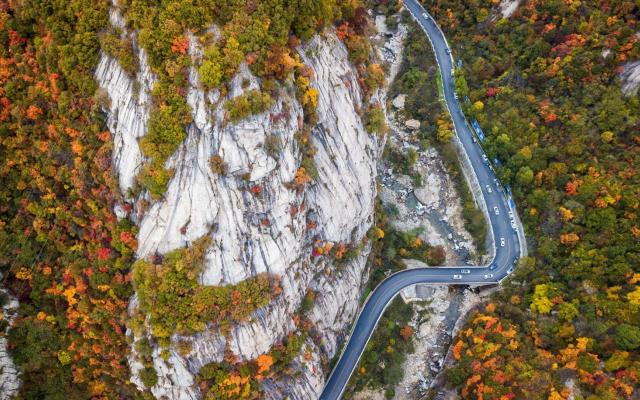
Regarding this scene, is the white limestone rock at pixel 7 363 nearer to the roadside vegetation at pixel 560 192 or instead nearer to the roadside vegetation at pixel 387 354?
the roadside vegetation at pixel 387 354

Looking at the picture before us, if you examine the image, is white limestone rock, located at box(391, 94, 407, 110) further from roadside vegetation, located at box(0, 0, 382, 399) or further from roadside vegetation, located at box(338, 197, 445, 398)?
roadside vegetation, located at box(0, 0, 382, 399)

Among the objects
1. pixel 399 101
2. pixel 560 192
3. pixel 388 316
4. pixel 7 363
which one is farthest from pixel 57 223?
pixel 560 192

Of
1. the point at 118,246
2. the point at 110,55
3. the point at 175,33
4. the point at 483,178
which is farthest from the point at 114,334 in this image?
the point at 483,178

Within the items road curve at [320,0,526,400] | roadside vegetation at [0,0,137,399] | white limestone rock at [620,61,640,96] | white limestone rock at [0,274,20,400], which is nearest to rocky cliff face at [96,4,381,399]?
roadside vegetation at [0,0,137,399]

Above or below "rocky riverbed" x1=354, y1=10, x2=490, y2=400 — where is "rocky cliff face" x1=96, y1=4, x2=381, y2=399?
above

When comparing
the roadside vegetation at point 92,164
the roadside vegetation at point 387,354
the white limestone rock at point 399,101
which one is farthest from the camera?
the white limestone rock at point 399,101

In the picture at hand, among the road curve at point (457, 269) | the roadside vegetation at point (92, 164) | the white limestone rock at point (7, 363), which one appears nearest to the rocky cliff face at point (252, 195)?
the roadside vegetation at point (92, 164)

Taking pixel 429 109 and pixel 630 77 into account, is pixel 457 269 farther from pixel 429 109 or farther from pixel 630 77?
pixel 630 77
